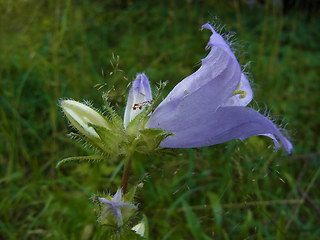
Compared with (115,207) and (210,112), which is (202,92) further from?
(115,207)

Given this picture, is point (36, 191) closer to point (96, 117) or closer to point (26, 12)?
point (96, 117)

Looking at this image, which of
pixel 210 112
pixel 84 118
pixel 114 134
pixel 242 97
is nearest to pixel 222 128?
pixel 210 112

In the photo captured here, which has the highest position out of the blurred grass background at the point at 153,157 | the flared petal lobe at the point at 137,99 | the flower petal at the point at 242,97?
the flared petal lobe at the point at 137,99

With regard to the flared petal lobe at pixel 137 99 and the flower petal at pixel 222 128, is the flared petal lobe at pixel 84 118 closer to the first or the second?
the flared petal lobe at pixel 137 99

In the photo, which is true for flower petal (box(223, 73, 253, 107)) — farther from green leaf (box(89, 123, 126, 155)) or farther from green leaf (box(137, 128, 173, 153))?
green leaf (box(89, 123, 126, 155))

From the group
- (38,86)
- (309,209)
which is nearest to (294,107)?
(309,209)

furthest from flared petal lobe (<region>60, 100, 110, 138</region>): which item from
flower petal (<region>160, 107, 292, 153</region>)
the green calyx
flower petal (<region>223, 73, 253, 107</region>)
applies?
flower petal (<region>223, 73, 253, 107</region>)

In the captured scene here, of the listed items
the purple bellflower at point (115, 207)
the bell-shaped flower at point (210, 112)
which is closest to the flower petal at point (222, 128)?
the bell-shaped flower at point (210, 112)
